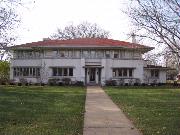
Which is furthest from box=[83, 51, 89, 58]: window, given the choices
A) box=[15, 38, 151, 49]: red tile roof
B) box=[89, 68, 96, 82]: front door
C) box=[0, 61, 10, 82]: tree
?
box=[0, 61, 10, 82]: tree

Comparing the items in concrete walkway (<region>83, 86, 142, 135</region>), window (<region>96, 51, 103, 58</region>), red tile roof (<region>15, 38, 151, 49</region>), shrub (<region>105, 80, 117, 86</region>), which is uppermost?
red tile roof (<region>15, 38, 151, 49</region>)

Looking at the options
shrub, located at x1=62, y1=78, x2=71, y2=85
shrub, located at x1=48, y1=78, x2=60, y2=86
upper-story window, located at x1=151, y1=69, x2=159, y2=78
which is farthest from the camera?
upper-story window, located at x1=151, y1=69, x2=159, y2=78

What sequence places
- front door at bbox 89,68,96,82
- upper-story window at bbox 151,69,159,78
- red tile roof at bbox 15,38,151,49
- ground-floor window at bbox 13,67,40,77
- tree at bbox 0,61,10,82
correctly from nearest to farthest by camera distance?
red tile roof at bbox 15,38,151,49 < front door at bbox 89,68,96,82 < ground-floor window at bbox 13,67,40,77 < upper-story window at bbox 151,69,159,78 < tree at bbox 0,61,10,82

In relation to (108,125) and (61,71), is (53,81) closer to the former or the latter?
(61,71)

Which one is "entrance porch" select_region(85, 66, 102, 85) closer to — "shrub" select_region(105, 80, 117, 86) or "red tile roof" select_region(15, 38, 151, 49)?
"shrub" select_region(105, 80, 117, 86)

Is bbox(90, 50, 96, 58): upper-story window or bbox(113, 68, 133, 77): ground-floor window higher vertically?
bbox(90, 50, 96, 58): upper-story window

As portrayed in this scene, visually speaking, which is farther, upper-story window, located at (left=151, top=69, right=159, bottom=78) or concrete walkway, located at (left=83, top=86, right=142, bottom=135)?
upper-story window, located at (left=151, top=69, right=159, bottom=78)

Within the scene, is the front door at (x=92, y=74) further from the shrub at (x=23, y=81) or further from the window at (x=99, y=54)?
the shrub at (x=23, y=81)

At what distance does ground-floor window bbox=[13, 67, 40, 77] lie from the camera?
58.4m

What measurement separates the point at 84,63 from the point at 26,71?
8.18m

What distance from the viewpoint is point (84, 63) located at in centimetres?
5700

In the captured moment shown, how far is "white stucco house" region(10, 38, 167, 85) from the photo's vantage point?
187 feet

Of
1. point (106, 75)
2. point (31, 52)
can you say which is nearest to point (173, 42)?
point (106, 75)

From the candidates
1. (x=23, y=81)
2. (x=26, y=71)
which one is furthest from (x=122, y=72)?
(x=23, y=81)
